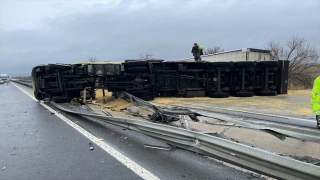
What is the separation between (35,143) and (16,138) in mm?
785

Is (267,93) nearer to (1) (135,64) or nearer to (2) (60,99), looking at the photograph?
(1) (135,64)

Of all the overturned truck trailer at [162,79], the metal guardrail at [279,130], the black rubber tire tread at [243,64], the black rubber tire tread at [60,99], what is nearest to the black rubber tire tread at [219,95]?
the overturned truck trailer at [162,79]

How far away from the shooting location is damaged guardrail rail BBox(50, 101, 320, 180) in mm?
2121

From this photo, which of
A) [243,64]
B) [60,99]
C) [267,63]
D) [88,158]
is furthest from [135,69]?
[88,158]

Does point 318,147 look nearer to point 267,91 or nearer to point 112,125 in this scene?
point 112,125

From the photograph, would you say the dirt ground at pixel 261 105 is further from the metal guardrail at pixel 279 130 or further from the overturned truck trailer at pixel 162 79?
the metal guardrail at pixel 279 130

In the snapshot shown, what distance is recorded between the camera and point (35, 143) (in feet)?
15.6

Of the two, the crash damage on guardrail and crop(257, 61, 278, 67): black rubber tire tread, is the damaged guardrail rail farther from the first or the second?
crop(257, 61, 278, 67): black rubber tire tread

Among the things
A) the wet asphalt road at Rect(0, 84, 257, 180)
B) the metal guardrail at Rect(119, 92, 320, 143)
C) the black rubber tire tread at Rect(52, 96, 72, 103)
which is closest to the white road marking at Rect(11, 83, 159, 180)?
the wet asphalt road at Rect(0, 84, 257, 180)

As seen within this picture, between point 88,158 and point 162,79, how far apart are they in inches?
343

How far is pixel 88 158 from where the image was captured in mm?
3832

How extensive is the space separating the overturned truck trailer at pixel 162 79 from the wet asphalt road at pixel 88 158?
18.2 feet

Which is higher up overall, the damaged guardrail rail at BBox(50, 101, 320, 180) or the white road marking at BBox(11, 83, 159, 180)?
the damaged guardrail rail at BBox(50, 101, 320, 180)

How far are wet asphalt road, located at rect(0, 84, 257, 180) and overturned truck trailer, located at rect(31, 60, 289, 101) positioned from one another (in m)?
5.55
